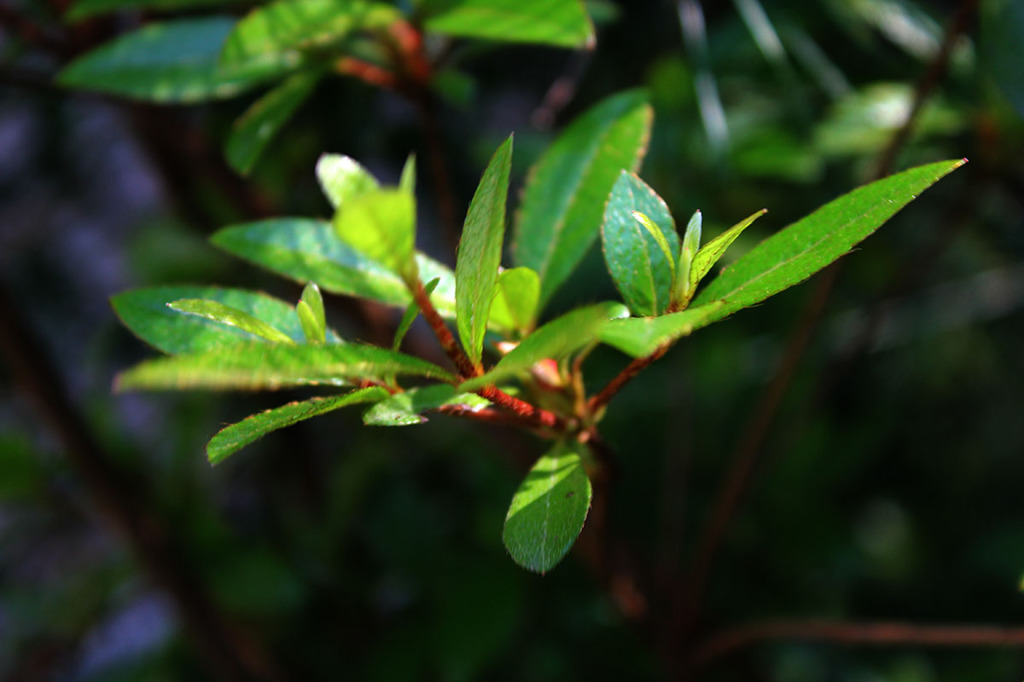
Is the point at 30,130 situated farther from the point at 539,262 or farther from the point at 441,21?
the point at 539,262

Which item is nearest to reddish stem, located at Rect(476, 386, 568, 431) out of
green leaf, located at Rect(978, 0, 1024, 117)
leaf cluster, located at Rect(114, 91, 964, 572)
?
leaf cluster, located at Rect(114, 91, 964, 572)

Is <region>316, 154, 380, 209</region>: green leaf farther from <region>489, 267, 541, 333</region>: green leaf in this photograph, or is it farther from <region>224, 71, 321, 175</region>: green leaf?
<region>224, 71, 321, 175</region>: green leaf

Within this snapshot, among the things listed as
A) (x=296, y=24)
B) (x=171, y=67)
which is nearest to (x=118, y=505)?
(x=171, y=67)

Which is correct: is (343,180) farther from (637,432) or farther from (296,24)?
(637,432)

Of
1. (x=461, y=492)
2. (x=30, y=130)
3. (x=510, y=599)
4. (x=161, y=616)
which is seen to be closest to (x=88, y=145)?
Result: (x=30, y=130)

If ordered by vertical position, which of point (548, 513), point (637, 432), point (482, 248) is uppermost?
point (482, 248)

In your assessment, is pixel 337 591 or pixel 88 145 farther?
pixel 88 145
